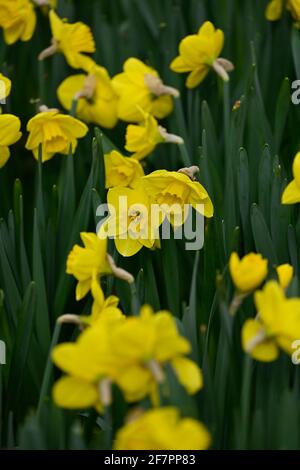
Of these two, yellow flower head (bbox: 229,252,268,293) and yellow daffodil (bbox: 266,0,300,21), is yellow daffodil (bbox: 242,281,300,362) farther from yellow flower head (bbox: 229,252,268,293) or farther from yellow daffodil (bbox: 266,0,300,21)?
yellow daffodil (bbox: 266,0,300,21)

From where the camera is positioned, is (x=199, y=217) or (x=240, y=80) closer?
(x=199, y=217)

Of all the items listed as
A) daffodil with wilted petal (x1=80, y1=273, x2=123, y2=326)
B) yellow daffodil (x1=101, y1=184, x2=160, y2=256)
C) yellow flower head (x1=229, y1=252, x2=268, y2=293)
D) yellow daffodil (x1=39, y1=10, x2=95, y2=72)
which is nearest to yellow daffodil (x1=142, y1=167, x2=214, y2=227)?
A: yellow daffodil (x1=101, y1=184, x2=160, y2=256)

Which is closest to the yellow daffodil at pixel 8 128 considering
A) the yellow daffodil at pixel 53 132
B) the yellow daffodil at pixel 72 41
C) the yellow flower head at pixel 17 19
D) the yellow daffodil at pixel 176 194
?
the yellow daffodil at pixel 53 132

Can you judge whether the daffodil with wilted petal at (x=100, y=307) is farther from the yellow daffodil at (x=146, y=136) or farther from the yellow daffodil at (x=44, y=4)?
the yellow daffodil at (x=44, y=4)

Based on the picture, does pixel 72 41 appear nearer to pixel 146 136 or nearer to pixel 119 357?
pixel 146 136

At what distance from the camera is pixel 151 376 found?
99cm

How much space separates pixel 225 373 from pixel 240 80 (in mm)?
1008

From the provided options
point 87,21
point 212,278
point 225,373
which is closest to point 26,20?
point 87,21

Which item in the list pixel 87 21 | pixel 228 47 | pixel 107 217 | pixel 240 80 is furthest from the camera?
pixel 87 21

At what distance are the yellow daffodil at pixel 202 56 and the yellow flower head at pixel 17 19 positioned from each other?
426 millimetres

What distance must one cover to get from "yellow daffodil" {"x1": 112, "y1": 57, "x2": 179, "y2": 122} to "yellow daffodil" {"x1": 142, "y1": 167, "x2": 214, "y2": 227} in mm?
444

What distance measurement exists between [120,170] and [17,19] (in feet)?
2.13

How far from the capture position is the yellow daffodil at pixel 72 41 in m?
2.04

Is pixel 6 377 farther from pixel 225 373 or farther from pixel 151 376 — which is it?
pixel 151 376
